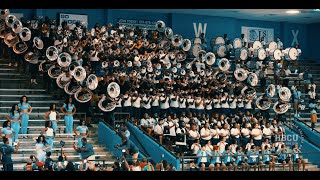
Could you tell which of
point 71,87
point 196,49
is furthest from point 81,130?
point 196,49

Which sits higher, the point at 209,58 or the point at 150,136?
the point at 209,58

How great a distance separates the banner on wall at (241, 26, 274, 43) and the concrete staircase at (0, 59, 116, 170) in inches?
481

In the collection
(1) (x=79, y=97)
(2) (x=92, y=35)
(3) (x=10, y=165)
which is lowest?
(3) (x=10, y=165)

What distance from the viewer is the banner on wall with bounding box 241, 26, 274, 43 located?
1331 inches

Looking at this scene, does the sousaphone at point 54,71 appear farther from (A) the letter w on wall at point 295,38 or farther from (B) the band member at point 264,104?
(A) the letter w on wall at point 295,38

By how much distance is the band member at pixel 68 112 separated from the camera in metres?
22.1

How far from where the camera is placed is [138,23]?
30.5 meters

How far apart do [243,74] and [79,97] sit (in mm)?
7100

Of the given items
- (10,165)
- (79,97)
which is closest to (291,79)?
(79,97)

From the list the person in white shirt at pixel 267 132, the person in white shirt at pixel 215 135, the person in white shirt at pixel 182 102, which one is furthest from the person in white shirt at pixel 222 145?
the person in white shirt at pixel 182 102

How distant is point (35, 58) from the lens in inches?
947

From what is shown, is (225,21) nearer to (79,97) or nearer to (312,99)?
(312,99)

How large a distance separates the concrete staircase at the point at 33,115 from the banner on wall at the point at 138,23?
619cm
